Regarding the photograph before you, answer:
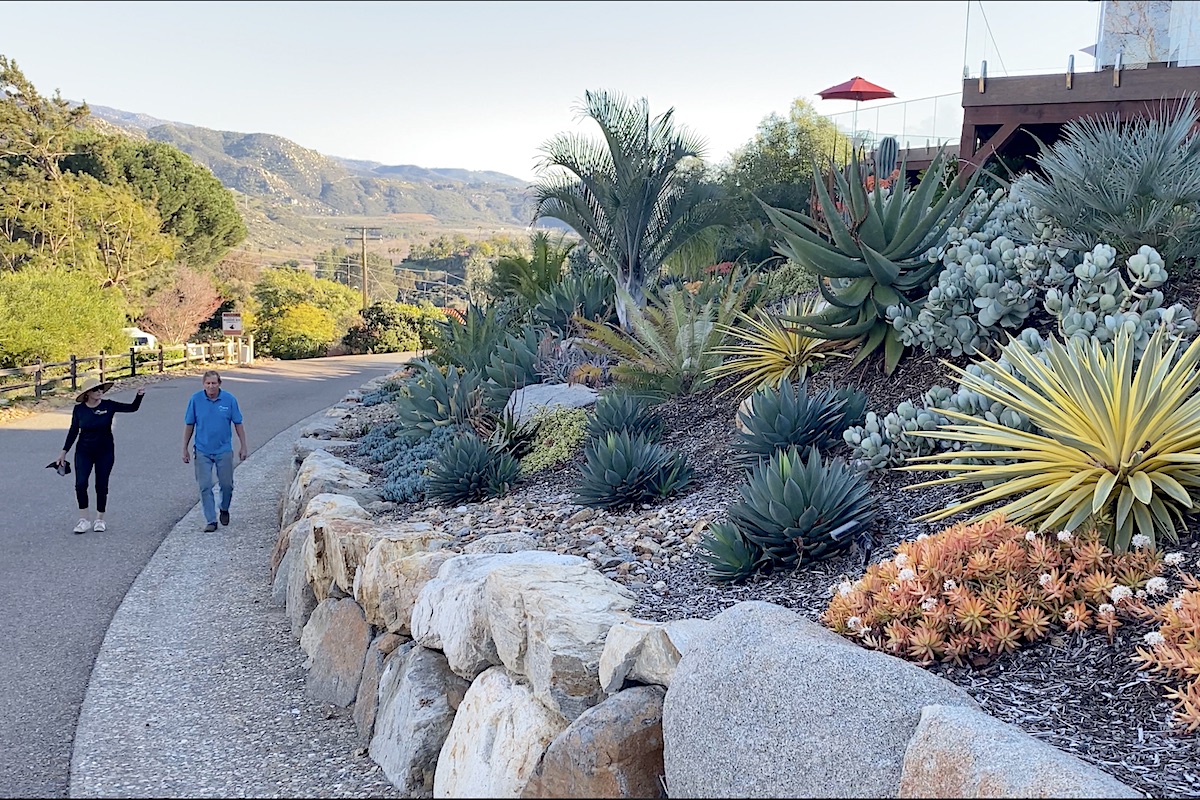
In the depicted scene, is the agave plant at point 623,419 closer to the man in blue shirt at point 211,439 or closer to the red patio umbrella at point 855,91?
the man in blue shirt at point 211,439

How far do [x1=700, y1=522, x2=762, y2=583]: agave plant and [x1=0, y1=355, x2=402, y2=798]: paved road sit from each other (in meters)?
3.09

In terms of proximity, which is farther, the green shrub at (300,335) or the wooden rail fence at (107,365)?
A: the green shrub at (300,335)

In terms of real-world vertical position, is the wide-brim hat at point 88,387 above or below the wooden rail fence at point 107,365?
above

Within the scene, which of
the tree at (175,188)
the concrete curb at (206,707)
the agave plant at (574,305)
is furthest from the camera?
the tree at (175,188)

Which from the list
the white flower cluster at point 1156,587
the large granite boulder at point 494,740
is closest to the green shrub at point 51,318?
the large granite boulder at point 494,740

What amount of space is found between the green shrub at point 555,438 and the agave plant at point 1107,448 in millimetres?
4063

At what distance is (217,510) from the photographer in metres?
9.66

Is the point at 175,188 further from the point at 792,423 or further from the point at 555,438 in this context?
the point at 792,423

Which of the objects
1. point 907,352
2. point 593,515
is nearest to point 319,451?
point 593,515

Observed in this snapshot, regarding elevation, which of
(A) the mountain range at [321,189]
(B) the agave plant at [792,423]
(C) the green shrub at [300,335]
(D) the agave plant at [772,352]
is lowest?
(C) the green shrub at [300,335]

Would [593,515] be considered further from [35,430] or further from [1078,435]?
[35,430]

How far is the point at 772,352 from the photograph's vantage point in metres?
7.38

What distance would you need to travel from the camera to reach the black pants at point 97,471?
358 inches

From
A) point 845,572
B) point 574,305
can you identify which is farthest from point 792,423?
point 574,305
